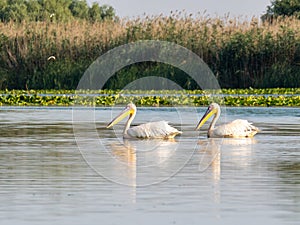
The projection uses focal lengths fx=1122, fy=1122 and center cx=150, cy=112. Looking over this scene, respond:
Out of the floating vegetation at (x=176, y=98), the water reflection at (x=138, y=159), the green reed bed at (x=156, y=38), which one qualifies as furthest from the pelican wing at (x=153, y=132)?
the green reed bed at (x=156, y=38)

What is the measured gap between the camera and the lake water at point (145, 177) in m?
10.1

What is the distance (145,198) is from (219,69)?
88.3 ft

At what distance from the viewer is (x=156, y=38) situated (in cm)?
3975

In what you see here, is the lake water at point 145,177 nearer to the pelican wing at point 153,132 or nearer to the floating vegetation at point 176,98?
the pelican wing at point 153,132

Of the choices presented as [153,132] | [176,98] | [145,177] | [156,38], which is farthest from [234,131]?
[156,38]

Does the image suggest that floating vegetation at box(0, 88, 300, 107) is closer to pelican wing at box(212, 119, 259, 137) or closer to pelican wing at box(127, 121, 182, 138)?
pelican wing at box(212, 119, 259, 137)

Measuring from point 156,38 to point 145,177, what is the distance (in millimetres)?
26894

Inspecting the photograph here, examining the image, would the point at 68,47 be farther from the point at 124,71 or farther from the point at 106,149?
the point at 106,149

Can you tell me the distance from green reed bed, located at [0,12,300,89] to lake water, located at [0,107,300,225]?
50.5 feet

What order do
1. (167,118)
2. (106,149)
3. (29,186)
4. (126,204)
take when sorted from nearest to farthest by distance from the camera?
(126,204)
(29,186)
(106,149)
(167,118)

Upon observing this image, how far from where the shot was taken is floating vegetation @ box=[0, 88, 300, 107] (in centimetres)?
3077

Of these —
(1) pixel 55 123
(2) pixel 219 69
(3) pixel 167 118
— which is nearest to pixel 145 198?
(1) pixel 55 123

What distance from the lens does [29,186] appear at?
1205 centimetres

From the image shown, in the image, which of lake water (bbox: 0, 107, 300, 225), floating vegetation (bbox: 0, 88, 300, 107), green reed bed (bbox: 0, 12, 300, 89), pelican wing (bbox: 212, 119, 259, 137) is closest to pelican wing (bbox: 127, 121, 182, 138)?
lake water (bbox: 0, 107, 300, 225)
